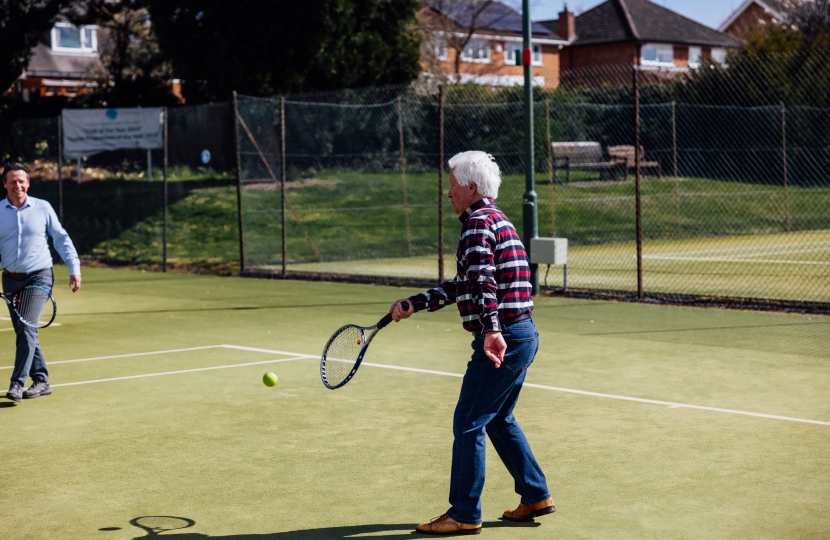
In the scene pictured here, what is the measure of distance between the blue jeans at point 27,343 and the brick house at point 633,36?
56674mm

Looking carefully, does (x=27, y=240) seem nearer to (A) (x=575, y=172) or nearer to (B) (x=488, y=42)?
(A) (x=575, y=172)

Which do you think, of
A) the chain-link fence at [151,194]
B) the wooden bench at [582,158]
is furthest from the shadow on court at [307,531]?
the wooden bench at [582,158]

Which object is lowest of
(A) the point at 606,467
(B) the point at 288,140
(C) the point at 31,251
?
(A) the point at 606,467

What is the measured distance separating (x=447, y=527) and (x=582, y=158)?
890 inches

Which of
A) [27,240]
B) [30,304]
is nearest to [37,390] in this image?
[30,304]

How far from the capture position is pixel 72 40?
2283 inches

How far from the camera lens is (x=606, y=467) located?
21.9ft

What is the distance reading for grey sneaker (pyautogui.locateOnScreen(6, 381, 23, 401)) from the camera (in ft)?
29.0

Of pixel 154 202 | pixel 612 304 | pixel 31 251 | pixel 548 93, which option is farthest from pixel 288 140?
pixel 31 251

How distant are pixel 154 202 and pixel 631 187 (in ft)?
37.4

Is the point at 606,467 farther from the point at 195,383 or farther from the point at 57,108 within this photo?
the point at 57,108

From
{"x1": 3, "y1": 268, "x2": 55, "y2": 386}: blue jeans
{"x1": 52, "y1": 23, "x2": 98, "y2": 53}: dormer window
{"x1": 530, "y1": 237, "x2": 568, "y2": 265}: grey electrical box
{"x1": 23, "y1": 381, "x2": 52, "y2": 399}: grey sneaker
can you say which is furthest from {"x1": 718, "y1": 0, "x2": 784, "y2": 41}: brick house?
{"x1": 23, "y1": 381, "x2": 52, "y2": 399}: grey sneaker

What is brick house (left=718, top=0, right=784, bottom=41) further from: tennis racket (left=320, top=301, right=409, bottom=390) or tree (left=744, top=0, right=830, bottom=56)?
tennis racket (left=320, top=301, right=409, bottom=390)

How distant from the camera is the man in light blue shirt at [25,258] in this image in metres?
8.94
